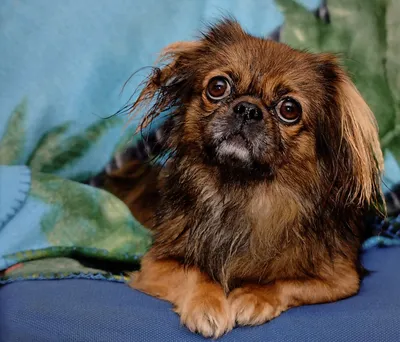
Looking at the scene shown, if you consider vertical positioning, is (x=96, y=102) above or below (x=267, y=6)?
below

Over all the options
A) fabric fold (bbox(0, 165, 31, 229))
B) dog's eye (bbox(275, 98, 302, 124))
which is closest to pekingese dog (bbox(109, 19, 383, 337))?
dog's eye (bbox(275, 98, 302, 124))

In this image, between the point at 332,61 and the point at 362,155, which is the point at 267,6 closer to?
the point at 332,61

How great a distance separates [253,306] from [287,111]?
1.64ft

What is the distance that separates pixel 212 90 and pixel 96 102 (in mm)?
704

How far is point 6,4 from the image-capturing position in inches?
86.1

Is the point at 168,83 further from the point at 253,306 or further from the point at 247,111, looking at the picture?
the point at 253,306

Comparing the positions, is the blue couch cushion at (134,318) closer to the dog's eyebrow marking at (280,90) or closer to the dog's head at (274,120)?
the dog's head at (274,120)

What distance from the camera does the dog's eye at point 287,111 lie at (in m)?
1.60

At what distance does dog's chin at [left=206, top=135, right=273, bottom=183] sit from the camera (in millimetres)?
1529

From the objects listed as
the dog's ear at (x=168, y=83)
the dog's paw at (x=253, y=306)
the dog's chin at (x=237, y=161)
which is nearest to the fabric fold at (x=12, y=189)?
the dog's ear at (x=168, y=83)

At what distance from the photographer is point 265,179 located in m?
1.66

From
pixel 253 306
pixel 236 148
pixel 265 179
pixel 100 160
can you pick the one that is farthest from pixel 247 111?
pixel 100 160

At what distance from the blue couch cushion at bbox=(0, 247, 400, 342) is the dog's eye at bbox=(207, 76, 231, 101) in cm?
55

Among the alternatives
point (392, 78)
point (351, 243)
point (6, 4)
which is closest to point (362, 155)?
point (351, 243)
